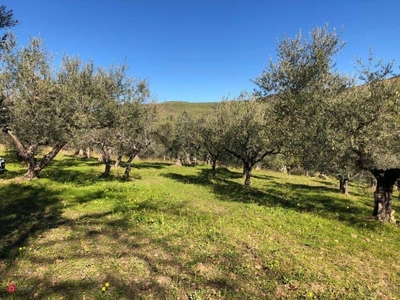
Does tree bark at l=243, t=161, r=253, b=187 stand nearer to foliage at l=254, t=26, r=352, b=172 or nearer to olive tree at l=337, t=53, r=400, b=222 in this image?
foliage at l=254, t=26, r=352, b=172

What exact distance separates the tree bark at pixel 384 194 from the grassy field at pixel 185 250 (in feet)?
2.96

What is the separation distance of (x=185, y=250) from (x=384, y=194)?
12.3m

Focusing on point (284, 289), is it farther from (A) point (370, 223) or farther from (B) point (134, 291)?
(A) point (370, 223)

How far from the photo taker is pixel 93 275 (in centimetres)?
817

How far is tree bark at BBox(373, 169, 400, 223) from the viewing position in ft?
49.2

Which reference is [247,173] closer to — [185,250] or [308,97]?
[308,97]

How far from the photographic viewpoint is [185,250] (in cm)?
1028

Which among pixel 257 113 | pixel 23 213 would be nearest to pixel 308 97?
pixel 257 113

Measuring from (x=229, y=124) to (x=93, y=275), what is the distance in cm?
2417

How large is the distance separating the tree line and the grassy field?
4.33 metres

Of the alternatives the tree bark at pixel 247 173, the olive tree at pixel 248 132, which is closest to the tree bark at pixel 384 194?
the olive tree at pixel 248 132

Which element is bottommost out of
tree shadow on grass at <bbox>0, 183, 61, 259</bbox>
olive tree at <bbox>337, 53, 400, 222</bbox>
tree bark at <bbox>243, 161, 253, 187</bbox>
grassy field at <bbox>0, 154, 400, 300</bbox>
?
grassy field at <bbox>0, 154, 400, 300</bbox>

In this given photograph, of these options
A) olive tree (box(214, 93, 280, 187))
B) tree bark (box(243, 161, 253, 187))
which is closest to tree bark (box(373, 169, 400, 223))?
olive tree (box(214, 93, 280, 187))

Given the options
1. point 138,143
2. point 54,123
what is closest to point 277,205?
point 138,143
